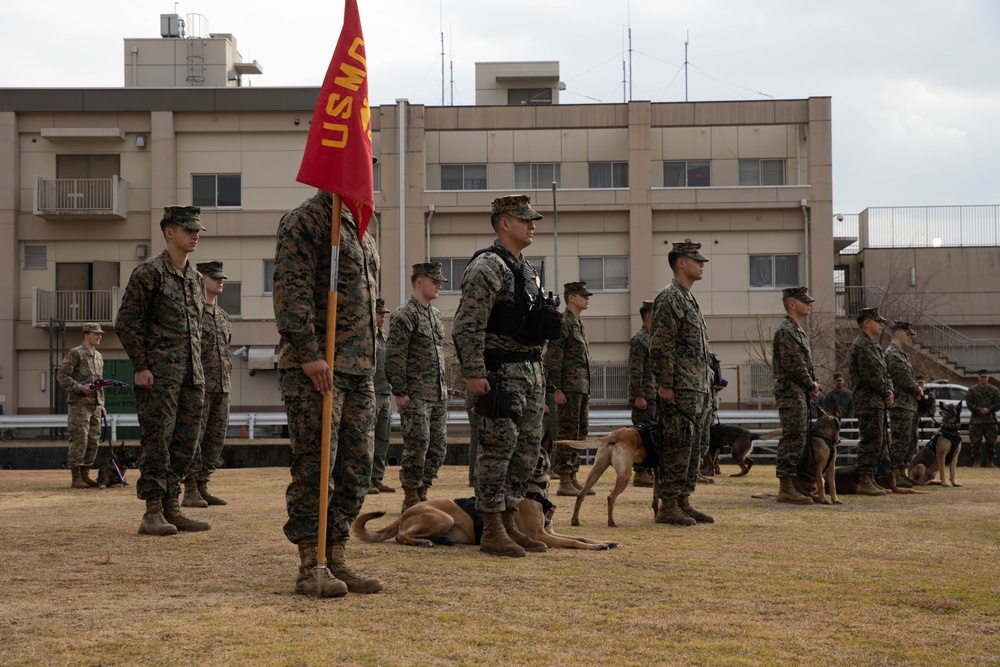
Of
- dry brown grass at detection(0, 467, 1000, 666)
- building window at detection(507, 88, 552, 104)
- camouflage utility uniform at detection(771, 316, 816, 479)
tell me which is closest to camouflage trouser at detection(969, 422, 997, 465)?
camouflage utility uniform at detection(771, 316, 816, 479)

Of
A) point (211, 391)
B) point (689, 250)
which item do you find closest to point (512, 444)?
point (689, 250)

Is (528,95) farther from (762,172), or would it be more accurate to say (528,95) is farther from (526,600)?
(526,600)

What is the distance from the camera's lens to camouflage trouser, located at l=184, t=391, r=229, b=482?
438 inches

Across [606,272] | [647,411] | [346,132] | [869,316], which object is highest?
[606,272]

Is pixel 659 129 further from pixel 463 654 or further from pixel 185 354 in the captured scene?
pixel 463 654

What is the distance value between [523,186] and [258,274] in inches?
378

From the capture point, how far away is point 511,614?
17.0 ft

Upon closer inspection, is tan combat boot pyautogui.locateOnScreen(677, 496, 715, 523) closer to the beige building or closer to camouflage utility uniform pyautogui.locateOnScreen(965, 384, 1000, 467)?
camouflage utility uniform pyautogui.locateOnScreen(965, 384, 1000, 467)

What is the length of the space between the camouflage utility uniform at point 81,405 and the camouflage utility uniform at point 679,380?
8.55m

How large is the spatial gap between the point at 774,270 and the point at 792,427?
83.0 feet

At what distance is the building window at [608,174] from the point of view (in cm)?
3700

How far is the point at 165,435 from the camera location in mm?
8516

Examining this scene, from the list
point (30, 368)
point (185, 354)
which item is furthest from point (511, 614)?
point (30, 368)

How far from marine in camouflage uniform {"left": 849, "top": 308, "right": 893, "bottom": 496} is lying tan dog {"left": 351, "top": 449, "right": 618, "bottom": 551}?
6.49 metres
